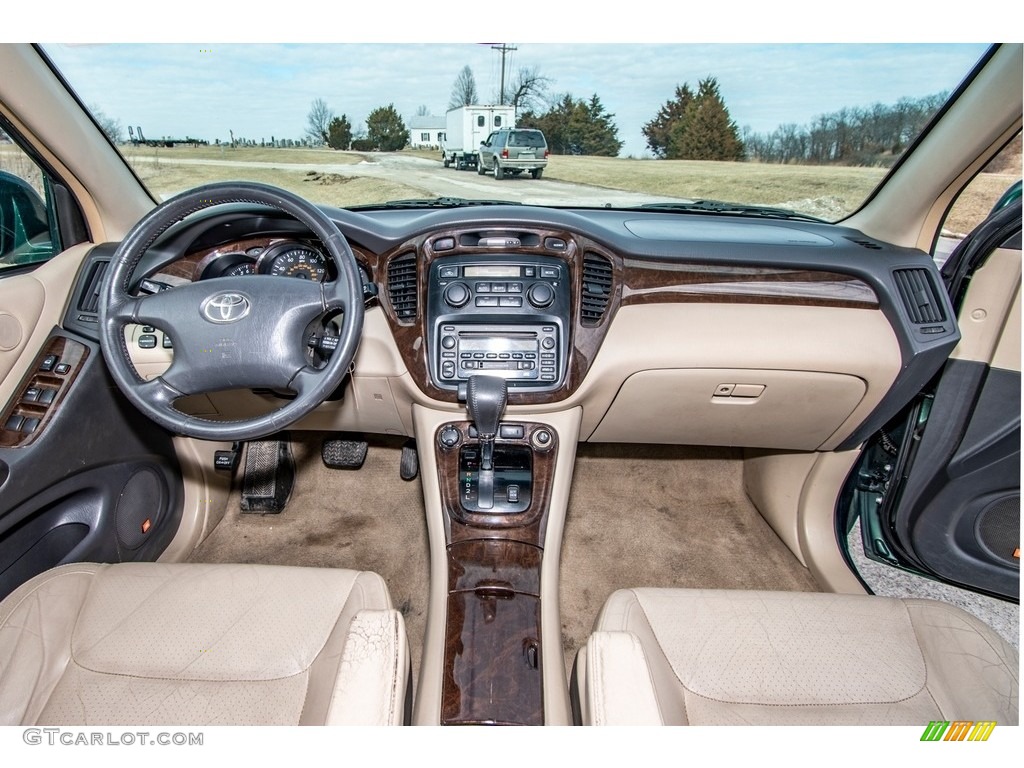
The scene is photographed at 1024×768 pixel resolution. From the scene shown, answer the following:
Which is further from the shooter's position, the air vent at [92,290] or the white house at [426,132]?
the white house at [426,132]

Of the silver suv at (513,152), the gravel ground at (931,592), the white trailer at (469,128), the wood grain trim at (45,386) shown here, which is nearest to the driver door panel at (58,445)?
the wood grain trim at (45,386)

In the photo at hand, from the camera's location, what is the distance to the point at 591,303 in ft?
6.23

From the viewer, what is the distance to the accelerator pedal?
2.66 metres

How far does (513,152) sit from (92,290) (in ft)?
4.81

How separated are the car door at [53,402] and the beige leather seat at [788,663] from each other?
5.22 ft

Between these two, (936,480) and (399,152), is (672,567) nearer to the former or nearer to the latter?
(936,480)

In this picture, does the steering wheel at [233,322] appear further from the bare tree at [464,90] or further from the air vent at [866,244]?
the air vent at [866,244]

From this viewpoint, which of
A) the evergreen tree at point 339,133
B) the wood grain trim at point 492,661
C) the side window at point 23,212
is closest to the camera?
the wood grain trim at point 492,661

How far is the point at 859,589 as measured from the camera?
2184mm

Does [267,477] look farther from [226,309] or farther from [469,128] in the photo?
[469,128]

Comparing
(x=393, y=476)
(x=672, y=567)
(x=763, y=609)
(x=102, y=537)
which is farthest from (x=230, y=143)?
(x=672, y=567)

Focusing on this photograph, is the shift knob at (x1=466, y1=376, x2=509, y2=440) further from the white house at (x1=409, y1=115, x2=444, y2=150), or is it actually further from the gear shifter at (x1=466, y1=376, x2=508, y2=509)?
the white house at (x1=409, y1=115, x2=444, y2=150)

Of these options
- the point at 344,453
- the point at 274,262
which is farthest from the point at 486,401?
the point at 344,453

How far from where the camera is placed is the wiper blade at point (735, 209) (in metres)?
2.21
